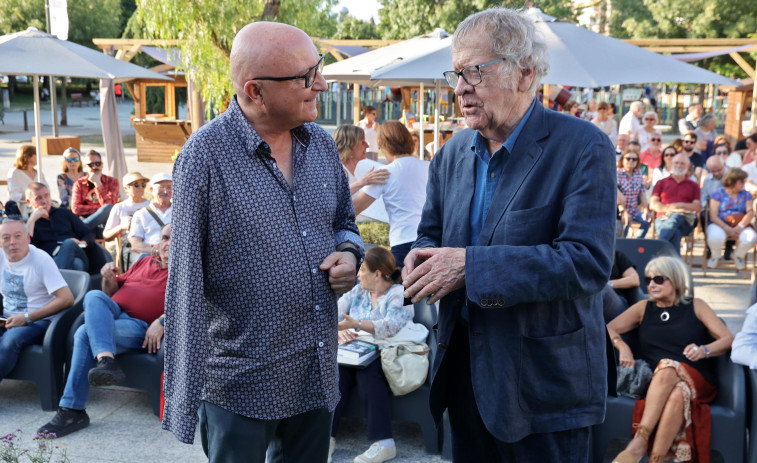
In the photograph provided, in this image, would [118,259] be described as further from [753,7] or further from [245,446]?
[753,7]

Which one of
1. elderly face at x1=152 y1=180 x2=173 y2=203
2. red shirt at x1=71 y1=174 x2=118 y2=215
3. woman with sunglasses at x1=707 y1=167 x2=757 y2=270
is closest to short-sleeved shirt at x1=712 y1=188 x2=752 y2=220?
woman with sunglasses at x1=707 y1=167 x2=757 y2=270

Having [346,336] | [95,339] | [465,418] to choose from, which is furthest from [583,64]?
[465,418]

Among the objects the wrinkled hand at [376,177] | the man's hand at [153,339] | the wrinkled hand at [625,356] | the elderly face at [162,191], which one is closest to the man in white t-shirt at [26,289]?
the man's hand at [153,339]

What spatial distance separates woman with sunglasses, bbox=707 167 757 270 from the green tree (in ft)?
23.3

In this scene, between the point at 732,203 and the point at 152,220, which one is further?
the point at 732,203

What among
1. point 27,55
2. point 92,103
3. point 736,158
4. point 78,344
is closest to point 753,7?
point 736,158

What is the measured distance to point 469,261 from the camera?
1.97 meters

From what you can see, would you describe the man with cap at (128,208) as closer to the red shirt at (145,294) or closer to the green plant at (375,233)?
the red shirt at (145,294)

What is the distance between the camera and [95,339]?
4668mm

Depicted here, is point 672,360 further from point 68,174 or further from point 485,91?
point 68,174

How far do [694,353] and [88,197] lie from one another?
6.71 metres

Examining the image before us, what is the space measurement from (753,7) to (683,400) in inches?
928

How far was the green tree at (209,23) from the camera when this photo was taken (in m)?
11.7

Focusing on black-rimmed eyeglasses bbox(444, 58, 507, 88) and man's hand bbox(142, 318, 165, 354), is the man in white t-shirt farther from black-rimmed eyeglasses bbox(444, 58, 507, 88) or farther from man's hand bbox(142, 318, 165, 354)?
black-rimmed eyeglasses bbox(444, 58, 507, 88)
